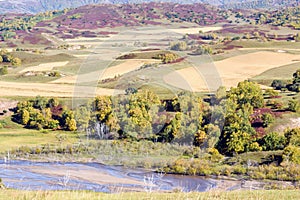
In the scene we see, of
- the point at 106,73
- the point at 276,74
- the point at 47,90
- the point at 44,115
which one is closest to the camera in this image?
the point at 44,115

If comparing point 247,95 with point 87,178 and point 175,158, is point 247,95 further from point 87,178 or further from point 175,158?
point 87,178

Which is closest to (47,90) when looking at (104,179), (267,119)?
(267,119)

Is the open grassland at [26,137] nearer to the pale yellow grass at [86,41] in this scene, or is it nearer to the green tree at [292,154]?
the green tree at [292,154]

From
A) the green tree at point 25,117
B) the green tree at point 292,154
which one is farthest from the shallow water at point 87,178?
the green tree at point 25,117

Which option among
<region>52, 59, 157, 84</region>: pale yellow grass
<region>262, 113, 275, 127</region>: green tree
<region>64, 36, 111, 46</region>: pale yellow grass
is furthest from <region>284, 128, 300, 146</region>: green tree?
<region>64, 36, 111, 46</region>: pale yellow grass

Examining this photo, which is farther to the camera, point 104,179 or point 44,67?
point 44,67

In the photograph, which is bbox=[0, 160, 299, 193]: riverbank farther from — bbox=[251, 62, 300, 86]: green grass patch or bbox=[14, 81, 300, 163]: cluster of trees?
bbox=[251, 62, 300, 86]: green grass patch

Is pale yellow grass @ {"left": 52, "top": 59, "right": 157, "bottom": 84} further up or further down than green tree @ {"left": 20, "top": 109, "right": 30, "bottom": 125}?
further up
